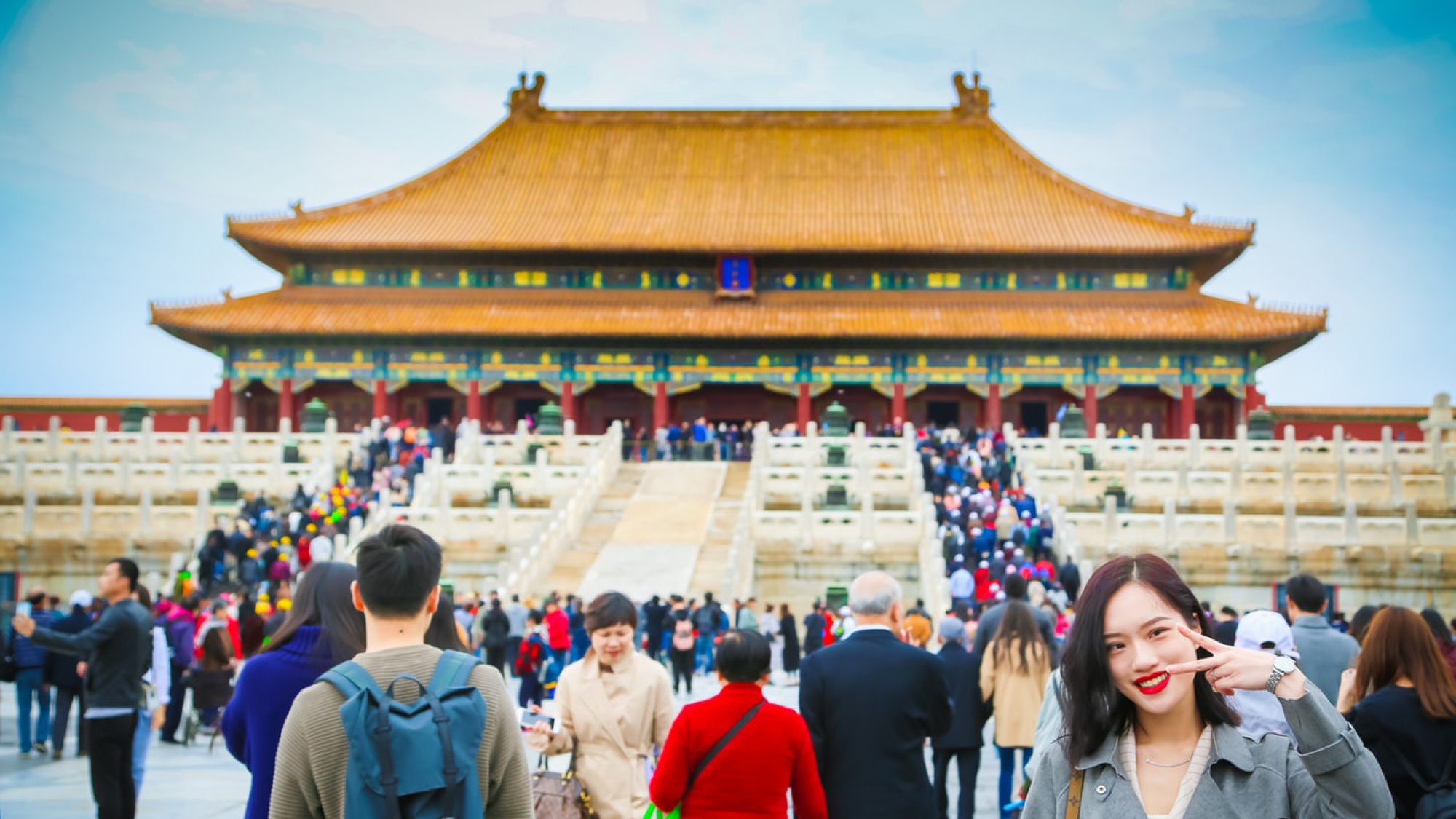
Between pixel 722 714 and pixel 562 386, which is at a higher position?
pixel 562 386

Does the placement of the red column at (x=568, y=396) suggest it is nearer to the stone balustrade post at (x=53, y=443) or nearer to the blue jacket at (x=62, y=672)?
the stone balustrade post at (x=53, y=443)

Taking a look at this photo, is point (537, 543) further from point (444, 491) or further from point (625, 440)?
point (625, 440)

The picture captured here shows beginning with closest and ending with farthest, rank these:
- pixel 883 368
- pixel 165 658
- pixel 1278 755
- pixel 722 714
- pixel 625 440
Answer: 1. pixel 1278 755
2. pixel 722 714
3. pixel 165 658
4. pixel 625 440
5. pixel 883 368

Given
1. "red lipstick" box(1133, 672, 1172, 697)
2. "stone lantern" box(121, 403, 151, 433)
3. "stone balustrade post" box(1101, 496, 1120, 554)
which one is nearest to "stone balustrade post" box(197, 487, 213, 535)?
"stone lantern" box(121, 403, 151, 433)

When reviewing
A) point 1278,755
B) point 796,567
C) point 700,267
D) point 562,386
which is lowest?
point 796,567

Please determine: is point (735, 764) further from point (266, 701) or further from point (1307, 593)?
point (1307, 593)

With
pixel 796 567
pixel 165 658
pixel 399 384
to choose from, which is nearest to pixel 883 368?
pixel 399 384

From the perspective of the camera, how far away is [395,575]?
3.37m

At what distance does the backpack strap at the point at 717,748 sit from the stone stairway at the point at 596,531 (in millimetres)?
15020

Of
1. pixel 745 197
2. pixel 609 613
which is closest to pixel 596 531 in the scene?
pixel 609 613

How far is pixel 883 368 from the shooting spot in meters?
36.1

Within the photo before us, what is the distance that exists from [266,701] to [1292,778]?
293cm

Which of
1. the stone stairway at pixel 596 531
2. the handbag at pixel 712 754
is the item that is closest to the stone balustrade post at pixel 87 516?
the stone stairway at pixel 596 531

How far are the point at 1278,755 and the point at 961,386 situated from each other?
113 ft
